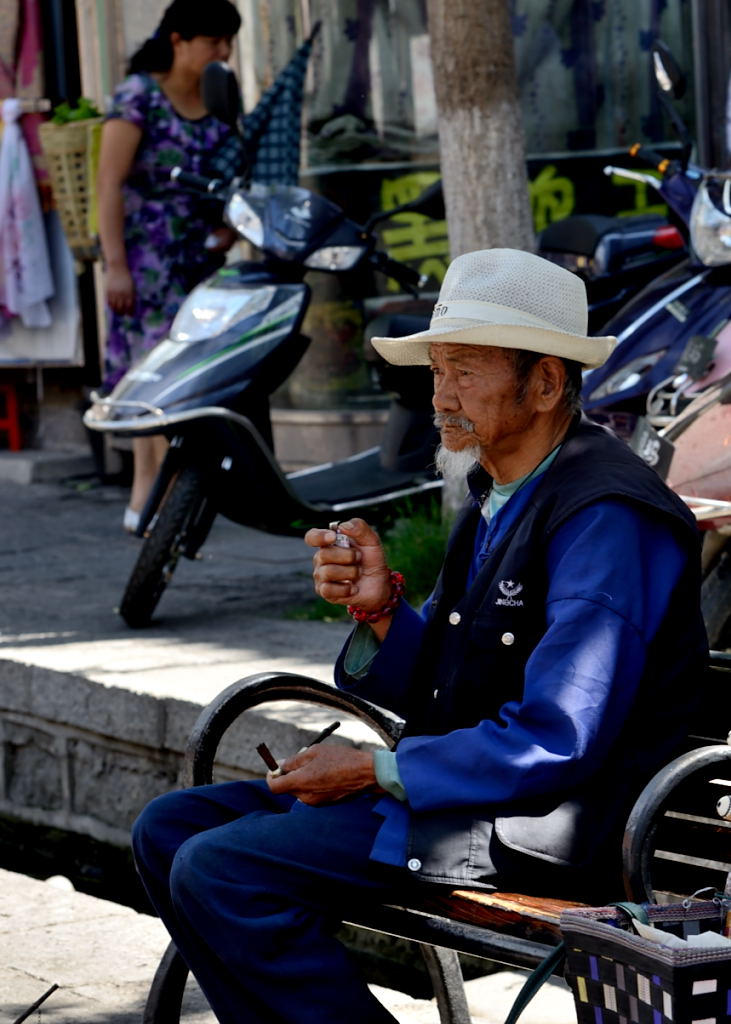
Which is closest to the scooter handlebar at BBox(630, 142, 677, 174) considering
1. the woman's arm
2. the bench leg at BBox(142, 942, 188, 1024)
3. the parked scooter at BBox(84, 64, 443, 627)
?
the parked scooter at BBox(84, 64, 443, 627)

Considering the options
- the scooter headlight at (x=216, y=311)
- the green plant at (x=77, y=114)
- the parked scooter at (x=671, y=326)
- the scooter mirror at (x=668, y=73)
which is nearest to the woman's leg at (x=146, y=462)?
the scooter headlight at (x=216, y=311)

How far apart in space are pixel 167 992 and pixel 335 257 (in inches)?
144

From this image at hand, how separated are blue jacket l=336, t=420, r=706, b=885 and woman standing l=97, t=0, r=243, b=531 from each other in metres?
4.20

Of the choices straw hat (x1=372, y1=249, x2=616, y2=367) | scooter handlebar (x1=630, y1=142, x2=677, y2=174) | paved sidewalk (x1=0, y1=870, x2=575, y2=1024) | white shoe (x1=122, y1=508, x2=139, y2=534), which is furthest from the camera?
white shoe (x1=122, y1=508, x2=139, y2=534)

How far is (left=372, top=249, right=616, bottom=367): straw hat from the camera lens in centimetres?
286

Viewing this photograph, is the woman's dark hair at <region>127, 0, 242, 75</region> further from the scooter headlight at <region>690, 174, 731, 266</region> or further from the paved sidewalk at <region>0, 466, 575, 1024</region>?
the scooter headlight at <region>690, 174, 731, 266</region>

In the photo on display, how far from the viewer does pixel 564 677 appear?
8.58 feet

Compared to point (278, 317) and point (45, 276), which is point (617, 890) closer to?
point (278, 317)

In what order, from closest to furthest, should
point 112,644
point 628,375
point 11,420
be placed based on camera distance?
point 628,375 < point 112,644 < point 11,420

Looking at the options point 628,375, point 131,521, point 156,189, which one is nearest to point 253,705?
point 628,375

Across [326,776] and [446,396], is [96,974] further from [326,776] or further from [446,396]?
[446,396]

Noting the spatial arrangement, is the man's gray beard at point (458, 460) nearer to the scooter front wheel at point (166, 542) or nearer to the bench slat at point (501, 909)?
the bench slat at point (501, 909)

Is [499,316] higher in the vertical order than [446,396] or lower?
higher

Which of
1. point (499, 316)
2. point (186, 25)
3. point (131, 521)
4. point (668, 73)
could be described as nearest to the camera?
point (499, 316)
